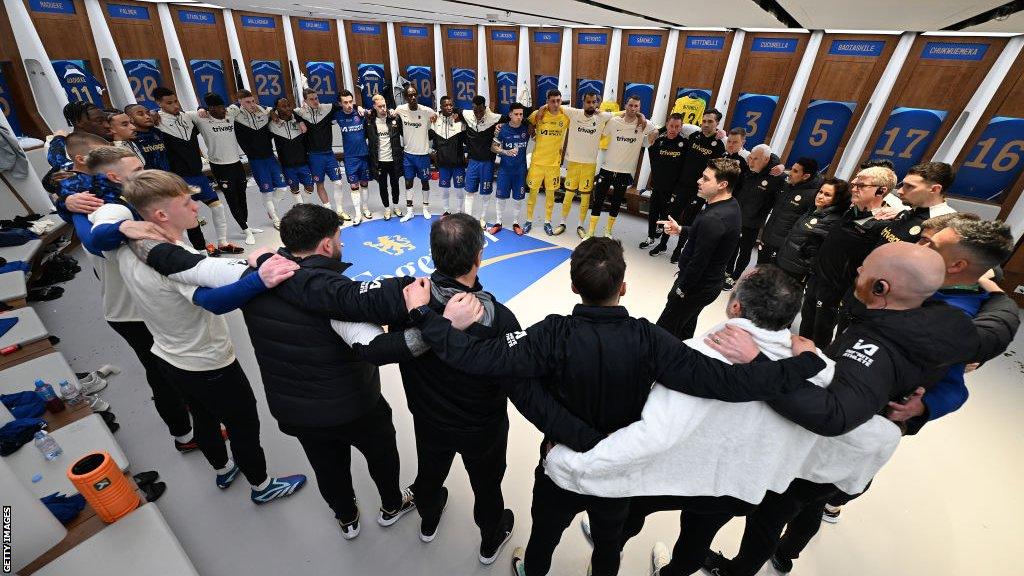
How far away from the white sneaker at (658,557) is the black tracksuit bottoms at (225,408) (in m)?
2.14

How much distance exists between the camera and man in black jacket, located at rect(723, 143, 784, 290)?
4445 mm

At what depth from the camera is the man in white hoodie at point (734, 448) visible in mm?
1297

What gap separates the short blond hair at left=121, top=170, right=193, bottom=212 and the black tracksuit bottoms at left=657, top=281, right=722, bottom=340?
3.02 metres

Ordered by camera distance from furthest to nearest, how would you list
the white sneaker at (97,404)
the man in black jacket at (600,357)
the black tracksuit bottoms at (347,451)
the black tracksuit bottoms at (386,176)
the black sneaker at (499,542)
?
1. the black tracksuit bottoms at (386,176)
2. the white sneaker at (97,404)
3. the black sneaker at (499,542)
4. the black tracksuit bottoms at (347,451)
5. the man in black jacket at (600,357)

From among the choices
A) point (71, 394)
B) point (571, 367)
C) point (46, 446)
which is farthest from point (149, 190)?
point (571, 367)

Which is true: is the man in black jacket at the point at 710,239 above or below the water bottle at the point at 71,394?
above

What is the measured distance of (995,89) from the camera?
4609mm

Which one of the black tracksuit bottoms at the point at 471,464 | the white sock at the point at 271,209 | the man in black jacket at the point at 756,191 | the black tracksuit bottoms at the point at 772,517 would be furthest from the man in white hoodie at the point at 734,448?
the white sock at the point at 271,209

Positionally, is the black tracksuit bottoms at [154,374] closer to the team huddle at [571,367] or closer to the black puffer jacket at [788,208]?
the team huddle at [571,367]

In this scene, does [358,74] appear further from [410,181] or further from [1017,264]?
[1017,264]

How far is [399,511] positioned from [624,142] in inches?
194

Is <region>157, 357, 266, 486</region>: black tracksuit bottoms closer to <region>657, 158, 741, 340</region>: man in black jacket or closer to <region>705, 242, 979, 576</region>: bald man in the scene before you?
<region>705, 242, 979, 576</region>: bald man

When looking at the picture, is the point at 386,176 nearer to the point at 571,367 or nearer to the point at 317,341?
the point at 317,341

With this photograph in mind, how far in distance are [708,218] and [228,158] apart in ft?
18.1
